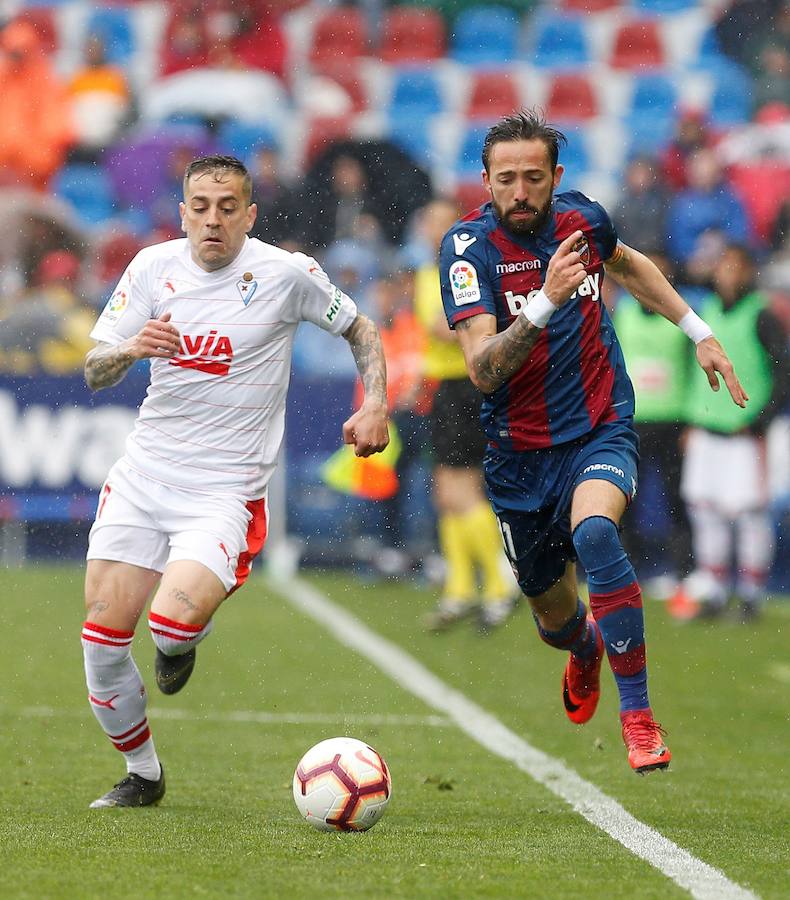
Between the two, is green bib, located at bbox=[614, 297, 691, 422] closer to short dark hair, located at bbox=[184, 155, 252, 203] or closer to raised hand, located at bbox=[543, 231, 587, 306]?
short dark hair, located at bbox=[184, 155, 252, 203]

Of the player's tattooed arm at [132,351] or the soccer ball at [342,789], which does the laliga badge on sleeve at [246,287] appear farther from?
the soccer ball at [342,789]

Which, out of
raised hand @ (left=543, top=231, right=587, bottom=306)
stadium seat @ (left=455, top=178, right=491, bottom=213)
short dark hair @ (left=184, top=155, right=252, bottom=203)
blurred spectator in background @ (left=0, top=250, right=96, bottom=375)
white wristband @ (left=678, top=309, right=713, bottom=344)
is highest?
stadium seat @ (left=455, top=178, right=491, bottom=213)

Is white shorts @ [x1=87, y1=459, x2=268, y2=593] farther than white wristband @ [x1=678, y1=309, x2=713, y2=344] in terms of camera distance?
No

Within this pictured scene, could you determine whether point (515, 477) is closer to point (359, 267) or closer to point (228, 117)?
point (359, 267)

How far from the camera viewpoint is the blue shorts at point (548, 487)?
600 cm

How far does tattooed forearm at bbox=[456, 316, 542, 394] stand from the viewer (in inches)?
222

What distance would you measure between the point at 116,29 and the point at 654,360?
32.4ft

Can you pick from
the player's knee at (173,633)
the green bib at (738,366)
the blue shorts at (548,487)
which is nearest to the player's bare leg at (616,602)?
the blue shorts at (548,487)

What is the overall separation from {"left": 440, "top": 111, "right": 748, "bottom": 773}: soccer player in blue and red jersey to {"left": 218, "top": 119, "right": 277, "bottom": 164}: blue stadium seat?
12.3m

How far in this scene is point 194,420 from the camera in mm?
6004

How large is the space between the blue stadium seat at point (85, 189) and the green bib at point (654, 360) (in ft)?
23.6

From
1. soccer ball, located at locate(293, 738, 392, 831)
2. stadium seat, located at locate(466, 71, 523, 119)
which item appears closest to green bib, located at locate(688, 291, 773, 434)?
soccer ball, located at locate(293, 738, 392, 831)

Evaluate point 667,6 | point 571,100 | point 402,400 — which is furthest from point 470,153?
point 402,400

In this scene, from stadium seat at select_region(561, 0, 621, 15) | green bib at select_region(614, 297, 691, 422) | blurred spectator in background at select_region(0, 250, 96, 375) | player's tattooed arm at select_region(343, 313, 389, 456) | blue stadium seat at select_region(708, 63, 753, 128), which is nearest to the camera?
player's tattooed arm at select_region(343, 313, 389, 456)
